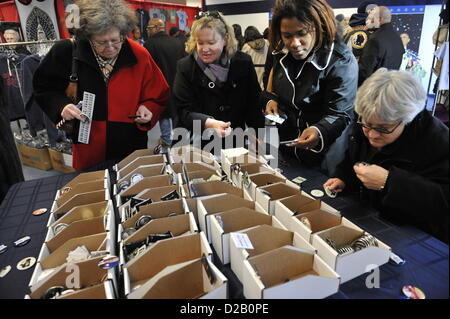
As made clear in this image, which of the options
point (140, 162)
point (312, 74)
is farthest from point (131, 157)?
point (312, 74)

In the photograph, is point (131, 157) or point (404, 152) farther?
point (131, 157)

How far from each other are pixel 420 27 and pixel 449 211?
4.11 metres

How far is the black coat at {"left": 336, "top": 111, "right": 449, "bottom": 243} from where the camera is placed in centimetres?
76

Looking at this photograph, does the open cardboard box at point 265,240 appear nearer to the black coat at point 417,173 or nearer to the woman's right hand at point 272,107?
the black coat at point 417,173

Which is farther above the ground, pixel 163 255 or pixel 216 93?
pixel 216 93

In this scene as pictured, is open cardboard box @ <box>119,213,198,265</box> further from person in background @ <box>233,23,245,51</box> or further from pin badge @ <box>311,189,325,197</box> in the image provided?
person in background @ <box>233,23,245,51</box>

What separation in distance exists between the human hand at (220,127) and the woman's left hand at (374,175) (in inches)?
Result: 32.5

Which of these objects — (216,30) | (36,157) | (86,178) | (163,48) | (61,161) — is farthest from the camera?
(163,48)

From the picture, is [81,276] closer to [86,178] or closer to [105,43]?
[86,178]

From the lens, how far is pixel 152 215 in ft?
4.24

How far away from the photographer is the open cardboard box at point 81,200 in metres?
1.38

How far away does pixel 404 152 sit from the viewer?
1.12m

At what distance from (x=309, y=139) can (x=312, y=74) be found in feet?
1.18

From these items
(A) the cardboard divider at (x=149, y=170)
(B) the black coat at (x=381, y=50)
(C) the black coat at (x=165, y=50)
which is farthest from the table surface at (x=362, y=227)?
(C) the black coat at (x=165, y=50)
